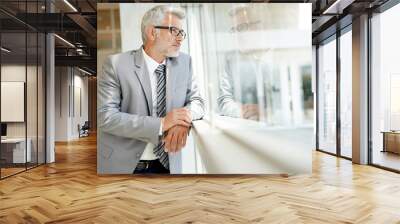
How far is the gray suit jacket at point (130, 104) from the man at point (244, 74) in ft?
1.63

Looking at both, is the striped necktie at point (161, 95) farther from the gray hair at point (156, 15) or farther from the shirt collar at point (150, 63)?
the gray hair at point (156, 15)

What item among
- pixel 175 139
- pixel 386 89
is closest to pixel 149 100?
pixel 175 139

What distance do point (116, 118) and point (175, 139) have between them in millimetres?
1018

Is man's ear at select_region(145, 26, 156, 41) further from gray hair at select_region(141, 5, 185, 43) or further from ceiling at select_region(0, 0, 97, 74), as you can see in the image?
ceiling at select_region(0, 0, 97, 74)

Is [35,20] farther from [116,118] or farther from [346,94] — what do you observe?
[346,94]

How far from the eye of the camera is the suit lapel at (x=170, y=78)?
6352mm

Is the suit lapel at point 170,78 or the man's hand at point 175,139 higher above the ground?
the suit lapel at point 170,78

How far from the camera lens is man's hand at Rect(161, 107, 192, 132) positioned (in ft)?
20.8

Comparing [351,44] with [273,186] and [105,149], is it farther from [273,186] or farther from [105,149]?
[105,149]

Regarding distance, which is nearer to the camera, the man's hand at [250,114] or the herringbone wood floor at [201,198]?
the herringbone wood floor at [201,198]

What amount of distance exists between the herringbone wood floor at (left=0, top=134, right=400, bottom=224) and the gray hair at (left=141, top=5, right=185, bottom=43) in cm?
252

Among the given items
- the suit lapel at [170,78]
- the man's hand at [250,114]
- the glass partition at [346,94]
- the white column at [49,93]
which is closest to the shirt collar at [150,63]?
the suit lapel at [170,78]

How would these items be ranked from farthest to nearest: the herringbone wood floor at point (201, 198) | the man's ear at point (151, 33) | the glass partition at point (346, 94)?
the glass partition at point (346, 94)
the man's ear at point (151, 33)
the herringbone wood floor at point (201, 198)

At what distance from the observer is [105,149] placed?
6527 mm
